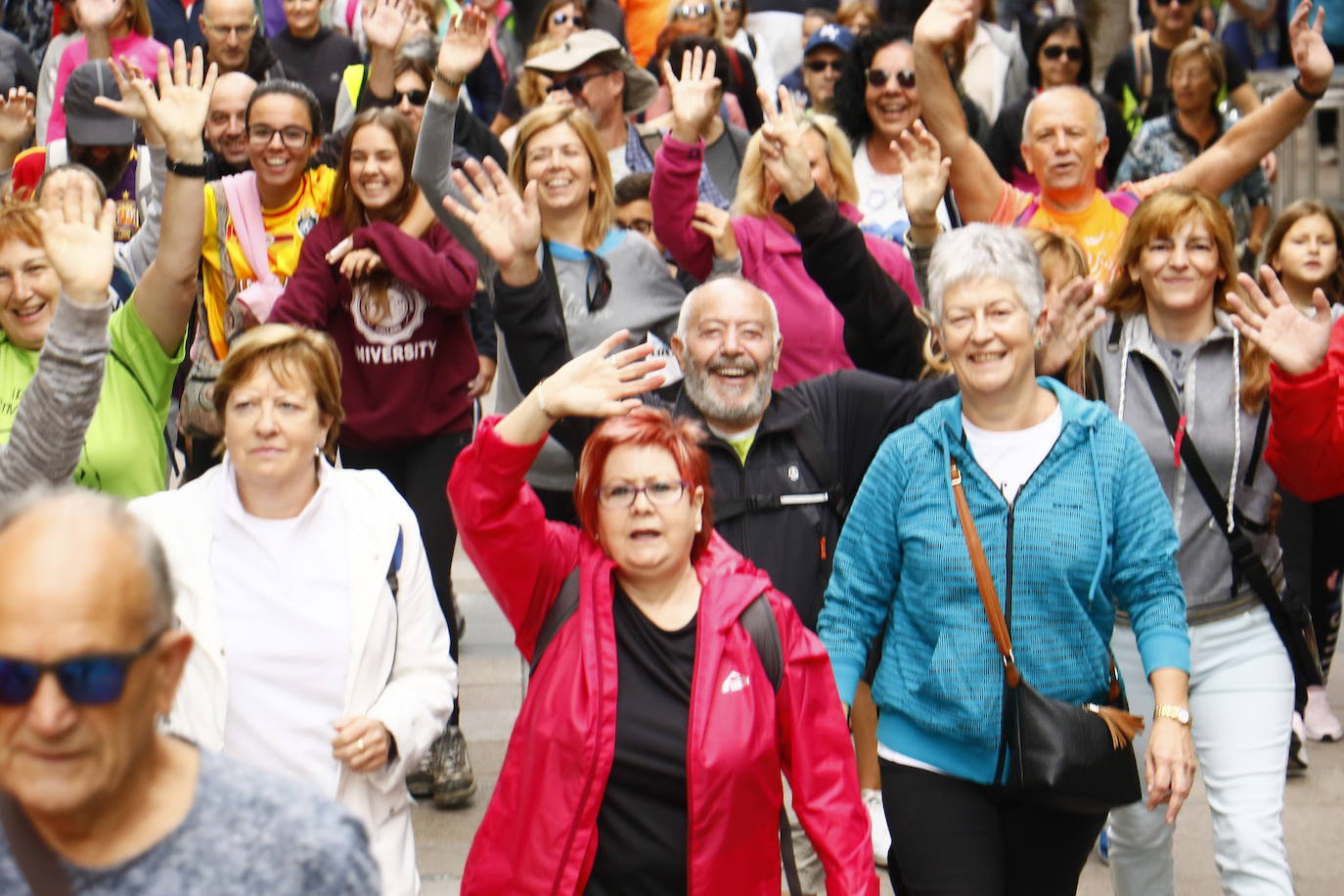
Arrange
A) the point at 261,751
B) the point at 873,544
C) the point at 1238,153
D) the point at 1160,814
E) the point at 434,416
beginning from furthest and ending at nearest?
the point at 1238,153 < the point at 434,416 < the point at 1160,814 < the point at 873,544 < the point at 261,751

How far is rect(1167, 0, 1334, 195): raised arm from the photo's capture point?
6527mm

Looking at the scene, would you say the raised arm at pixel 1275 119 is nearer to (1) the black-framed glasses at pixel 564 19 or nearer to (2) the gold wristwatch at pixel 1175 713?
(2) the gold wristwatch at pixel 1175 713

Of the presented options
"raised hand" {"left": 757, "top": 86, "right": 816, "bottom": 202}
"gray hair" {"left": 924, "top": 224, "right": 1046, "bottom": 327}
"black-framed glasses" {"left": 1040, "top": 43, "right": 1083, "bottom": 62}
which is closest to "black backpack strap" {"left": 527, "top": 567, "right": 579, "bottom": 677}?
"gray hair" {"left": 924, "top": 224, "right": 1046, "bottom": 327}

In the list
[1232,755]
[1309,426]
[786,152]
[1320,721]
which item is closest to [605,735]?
[1232,755]

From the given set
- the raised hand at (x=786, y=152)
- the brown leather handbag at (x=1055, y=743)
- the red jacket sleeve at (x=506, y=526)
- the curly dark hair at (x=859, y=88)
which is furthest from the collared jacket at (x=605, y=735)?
the curly dark hair at (x=859, y=88)

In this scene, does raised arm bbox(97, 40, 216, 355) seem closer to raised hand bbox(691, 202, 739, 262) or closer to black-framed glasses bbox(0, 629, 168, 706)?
raised hand bbox(691, 202, 739, 262)

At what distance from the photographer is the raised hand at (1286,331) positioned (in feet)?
15.2

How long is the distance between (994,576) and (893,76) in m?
3.90

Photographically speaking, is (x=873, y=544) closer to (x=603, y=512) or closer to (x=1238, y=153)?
(x=603, y=512)

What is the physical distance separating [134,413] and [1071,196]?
330cm

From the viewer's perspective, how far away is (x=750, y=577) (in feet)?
13.7

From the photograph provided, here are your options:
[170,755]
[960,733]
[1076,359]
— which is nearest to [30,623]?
[170,755]

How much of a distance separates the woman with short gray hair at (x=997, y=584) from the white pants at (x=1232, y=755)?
438 mm

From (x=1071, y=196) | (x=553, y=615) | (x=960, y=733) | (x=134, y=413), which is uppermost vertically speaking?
(x=1071, y=196)
